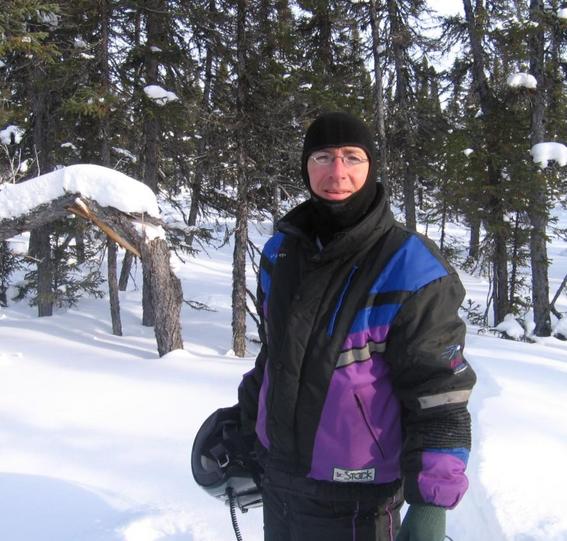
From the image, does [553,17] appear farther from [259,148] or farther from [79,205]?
[79,205]

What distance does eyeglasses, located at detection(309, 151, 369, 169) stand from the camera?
1.85m

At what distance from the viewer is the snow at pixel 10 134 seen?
14094mm

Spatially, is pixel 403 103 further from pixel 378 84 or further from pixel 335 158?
pixel 335 158

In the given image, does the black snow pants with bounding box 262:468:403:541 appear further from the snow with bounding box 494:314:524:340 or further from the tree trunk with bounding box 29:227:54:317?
the tree trunk with bounding box 29:227:54:317

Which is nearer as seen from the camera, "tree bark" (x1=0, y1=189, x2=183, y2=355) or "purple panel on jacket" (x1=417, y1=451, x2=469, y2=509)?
"purple panel on jacket" (x1=417, y1=451, x2=469, y2=509)

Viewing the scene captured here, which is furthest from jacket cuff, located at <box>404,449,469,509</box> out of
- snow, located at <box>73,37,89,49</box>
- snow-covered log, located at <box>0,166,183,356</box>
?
snow, located at <box>73,37,89,49</box>

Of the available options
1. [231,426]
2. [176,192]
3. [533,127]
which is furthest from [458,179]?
[231,426]

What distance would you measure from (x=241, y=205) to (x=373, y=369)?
10089mm

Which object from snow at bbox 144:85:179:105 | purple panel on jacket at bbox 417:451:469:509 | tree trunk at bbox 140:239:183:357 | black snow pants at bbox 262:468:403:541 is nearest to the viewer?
purple panel on jacket at bbox 417:451:469:509

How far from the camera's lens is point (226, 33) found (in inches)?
442

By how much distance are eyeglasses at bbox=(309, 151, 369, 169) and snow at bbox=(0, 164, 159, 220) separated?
20.9 feet

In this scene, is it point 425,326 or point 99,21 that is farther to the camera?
point 99,21

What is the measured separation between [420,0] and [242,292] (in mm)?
10070

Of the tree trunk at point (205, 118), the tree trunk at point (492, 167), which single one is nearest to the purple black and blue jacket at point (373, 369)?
the tree trunk at point (205, 118)
